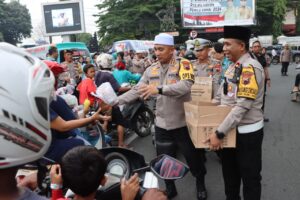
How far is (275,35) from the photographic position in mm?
42219

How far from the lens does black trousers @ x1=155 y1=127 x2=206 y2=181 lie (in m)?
3.95

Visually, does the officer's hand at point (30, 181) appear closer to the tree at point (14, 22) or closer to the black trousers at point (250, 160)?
the black trousers at point (250, 160)

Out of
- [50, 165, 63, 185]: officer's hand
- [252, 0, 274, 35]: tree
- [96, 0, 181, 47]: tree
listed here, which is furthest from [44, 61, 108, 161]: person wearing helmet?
[252, 0, 274, 35]: tree

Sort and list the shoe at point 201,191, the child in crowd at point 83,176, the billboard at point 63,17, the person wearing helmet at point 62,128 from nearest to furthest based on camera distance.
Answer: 1. the child in crowd at point 83,176
2. the person wearing helmet at point 62,128
3. the shoe at point 201,191
4. the billboard at point 63,17

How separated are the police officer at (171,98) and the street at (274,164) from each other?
0.48 meters

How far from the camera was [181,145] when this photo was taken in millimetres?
3957

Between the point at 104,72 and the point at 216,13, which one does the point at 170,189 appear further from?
the point at 216,13

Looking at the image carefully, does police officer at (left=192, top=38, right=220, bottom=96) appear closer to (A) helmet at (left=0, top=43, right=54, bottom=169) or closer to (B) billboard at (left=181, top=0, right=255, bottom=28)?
(A) helmet at (left=0, top=43, right=54, bottom=169)

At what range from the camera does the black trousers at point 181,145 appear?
3.95 metres

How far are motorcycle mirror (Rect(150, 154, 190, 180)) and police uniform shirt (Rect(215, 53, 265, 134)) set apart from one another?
115 cm

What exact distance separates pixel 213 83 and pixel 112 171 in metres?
3.07

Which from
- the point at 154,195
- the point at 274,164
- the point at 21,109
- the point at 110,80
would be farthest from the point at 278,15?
the point at 21,109

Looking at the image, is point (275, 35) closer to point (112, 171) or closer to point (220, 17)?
point (220, 17)

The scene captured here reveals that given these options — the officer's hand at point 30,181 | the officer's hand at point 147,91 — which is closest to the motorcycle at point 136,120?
the officer's hand at point 147,91
